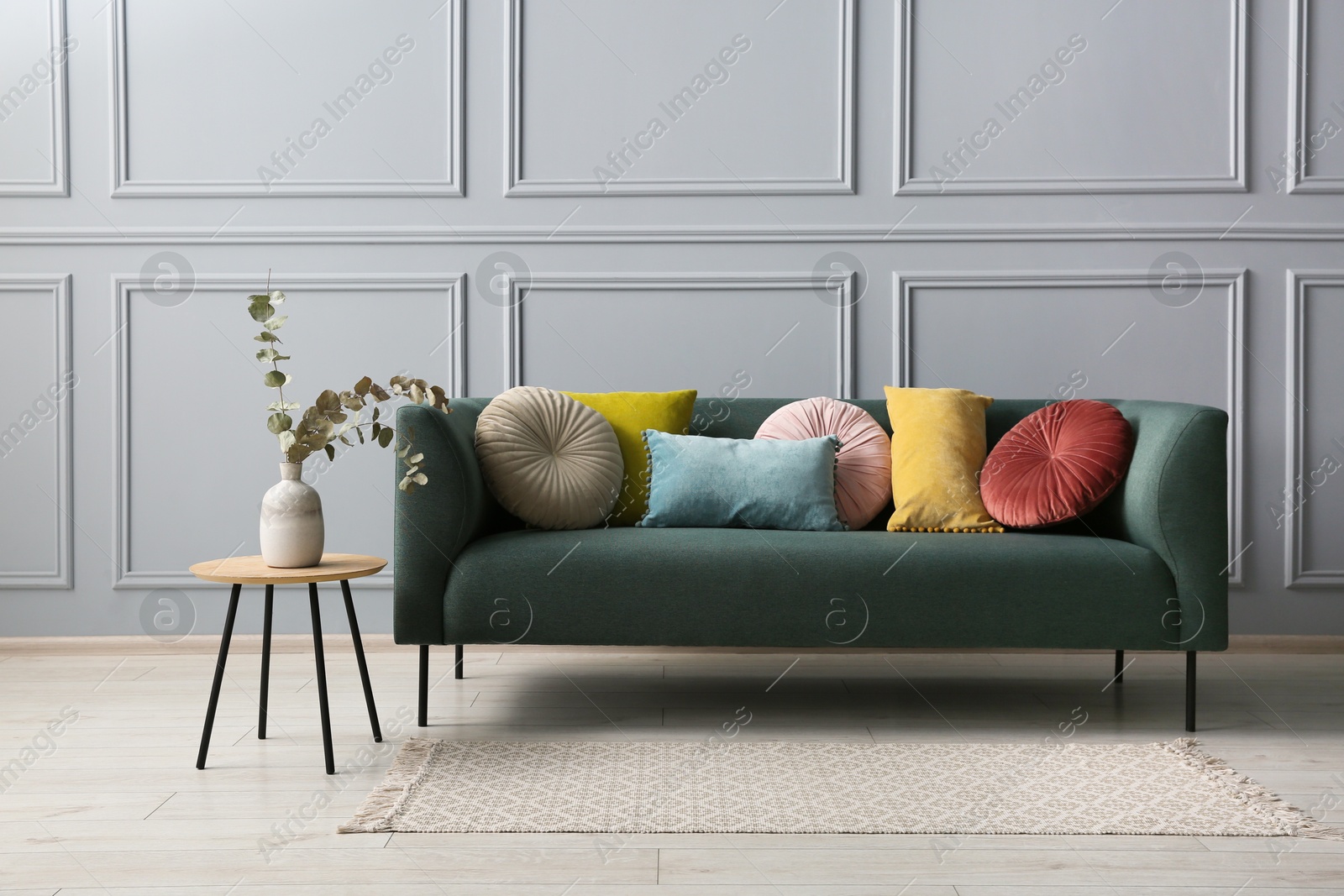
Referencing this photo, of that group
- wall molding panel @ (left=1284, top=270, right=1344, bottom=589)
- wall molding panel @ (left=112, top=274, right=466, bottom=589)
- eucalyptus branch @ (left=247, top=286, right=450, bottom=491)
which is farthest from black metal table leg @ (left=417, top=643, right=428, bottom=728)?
wall molding panel @ (left=1284, top=270, right=1344, bottom=589)

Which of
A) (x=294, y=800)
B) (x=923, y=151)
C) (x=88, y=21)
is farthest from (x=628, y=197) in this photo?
(x=294, y=800)

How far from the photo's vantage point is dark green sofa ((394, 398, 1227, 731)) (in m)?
2.23

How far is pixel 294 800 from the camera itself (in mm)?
1853

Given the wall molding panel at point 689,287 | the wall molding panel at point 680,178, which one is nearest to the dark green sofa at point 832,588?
the wall molding panel at point 689,287

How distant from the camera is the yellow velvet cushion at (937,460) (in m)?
2.56

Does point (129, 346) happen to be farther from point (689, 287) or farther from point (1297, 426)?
point (1297, 426)

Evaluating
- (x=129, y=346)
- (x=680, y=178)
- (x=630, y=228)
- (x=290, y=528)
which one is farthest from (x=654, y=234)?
(x=129, y=346)

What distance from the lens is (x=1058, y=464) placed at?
8.09ft

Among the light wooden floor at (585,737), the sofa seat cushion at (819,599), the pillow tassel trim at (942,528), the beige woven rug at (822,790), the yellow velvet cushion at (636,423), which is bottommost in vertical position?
the light wooden floor at (585,737)

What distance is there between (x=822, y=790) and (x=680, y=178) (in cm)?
199

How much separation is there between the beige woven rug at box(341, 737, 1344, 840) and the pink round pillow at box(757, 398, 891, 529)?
0.70m

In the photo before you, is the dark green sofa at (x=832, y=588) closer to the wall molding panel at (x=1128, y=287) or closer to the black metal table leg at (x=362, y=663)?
the black metal table leg at (x=362, y=663)

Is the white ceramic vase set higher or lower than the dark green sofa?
higher

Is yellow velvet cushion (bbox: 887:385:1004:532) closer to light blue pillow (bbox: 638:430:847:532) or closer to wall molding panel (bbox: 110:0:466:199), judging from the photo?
light blue pillow (bbox: 638:430:847:532)
